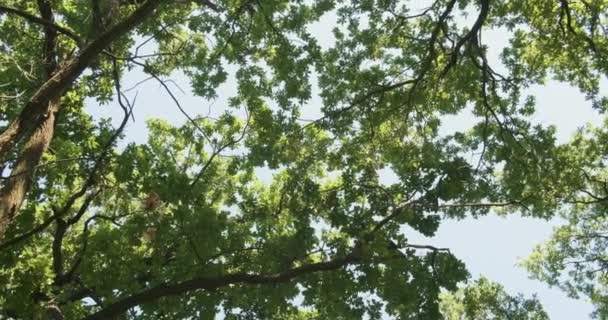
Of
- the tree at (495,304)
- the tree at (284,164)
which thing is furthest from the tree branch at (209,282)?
the tree at (495,304)

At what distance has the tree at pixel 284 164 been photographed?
7051 mm

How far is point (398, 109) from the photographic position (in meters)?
9.44

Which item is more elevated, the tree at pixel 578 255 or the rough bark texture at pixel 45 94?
the tree at pixel 578 255

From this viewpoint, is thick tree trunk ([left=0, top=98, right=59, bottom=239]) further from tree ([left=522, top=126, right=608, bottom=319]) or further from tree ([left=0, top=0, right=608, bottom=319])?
tree ([left=522, top=126, right=608, bottom=319])

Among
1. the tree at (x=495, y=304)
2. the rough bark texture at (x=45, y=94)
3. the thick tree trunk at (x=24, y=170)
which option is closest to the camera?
the rough bark texture at (x=45, y=94)

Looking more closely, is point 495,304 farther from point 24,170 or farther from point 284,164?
point 24,170

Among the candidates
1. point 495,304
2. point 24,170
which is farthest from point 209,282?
point 495,304

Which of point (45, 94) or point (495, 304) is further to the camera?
point (495, 304)

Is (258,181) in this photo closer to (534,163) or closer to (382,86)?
(382,86)

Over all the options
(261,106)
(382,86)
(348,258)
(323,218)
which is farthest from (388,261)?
(261,106)

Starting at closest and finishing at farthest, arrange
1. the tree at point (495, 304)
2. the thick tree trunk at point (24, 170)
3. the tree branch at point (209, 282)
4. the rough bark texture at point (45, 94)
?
the rough bark texture at point (45, 94), the thick tree trunk at point (24, 170), the tree branch at point (209, 282), the tree at point (495, 304)

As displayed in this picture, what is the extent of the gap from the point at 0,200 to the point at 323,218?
507 centimetres

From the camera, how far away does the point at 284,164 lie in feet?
31.0

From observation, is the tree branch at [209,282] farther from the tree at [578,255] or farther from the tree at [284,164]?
the tree at [578,255]
